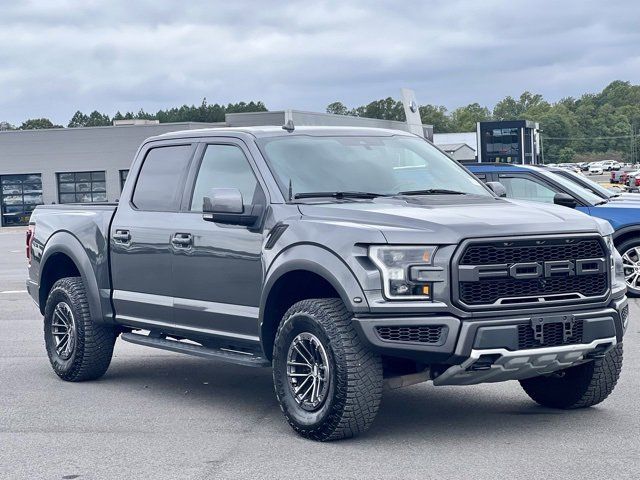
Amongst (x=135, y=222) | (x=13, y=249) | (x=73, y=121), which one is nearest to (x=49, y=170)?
(x=13, y=249)

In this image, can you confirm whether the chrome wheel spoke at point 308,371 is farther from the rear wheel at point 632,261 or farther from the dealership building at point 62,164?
the dealership building at point 62,164

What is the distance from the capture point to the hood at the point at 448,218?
21.5 ft

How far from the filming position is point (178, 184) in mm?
8664

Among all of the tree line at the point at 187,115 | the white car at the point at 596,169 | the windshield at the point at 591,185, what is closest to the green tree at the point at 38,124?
the tree line at the point at 187,115

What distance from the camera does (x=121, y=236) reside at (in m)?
8.98

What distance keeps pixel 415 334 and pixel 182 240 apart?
2.31m

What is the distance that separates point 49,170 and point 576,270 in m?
60.9

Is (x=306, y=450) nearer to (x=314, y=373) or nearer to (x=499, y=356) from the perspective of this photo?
(x=314, y=373)

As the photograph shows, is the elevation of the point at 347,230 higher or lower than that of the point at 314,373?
higher

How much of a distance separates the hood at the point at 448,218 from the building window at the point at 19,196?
59.8 metres

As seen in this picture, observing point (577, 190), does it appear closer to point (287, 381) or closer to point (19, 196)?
point (287, 381)

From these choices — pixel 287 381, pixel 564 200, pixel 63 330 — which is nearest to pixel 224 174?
pixel 287 381

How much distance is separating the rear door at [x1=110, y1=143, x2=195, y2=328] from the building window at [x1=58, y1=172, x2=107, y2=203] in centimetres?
5671

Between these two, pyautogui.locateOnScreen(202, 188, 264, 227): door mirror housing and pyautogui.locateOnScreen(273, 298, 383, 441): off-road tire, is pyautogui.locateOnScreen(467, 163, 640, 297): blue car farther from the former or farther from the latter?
pyautogui.locateOnScreen(273, 298, 383, 441): off-road tire
